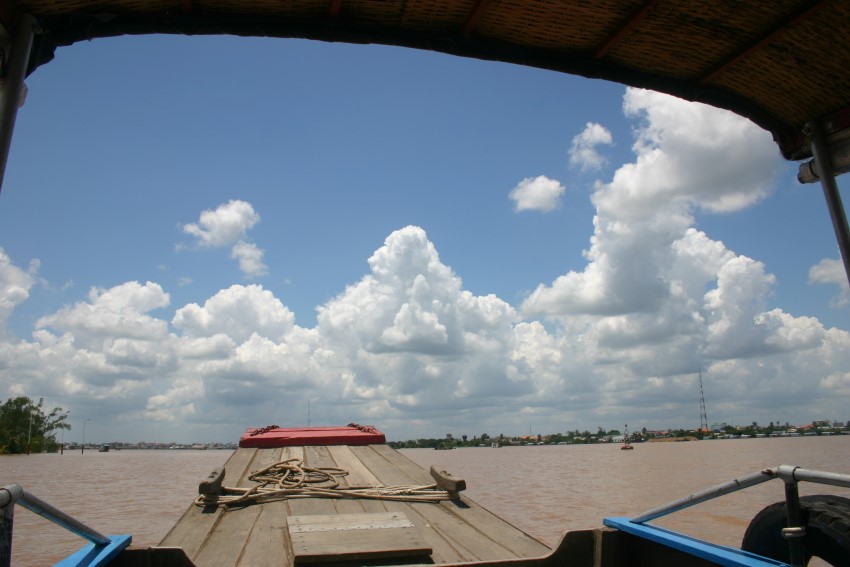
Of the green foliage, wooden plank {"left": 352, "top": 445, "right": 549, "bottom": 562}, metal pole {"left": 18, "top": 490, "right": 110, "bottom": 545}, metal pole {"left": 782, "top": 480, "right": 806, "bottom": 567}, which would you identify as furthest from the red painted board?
the green foliage

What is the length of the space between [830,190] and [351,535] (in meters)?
3.20

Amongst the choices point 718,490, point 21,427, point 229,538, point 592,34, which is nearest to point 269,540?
point 229,538

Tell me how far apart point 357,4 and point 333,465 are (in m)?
5.35

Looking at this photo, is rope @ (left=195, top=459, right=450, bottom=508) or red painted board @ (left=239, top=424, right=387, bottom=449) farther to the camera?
red painted board @ (left=239, top=424, right=387, bottom=449)

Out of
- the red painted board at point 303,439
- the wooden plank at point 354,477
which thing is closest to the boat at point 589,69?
the wooden plank at point 354,477

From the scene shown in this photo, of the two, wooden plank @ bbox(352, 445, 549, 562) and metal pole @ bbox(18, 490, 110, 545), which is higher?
metal pole @ bbox(18, 490, 110, 545)

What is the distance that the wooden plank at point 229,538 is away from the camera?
11.0 ft

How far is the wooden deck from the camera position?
10.9ft

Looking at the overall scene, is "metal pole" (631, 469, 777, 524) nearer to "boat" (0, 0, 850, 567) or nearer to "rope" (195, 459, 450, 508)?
"boat" (0, 0, 850, 567)

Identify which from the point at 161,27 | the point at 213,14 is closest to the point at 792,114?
the point at 213,14

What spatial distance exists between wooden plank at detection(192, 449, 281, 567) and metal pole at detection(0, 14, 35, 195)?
2285mm

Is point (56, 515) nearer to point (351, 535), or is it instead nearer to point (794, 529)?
point (351, 535)

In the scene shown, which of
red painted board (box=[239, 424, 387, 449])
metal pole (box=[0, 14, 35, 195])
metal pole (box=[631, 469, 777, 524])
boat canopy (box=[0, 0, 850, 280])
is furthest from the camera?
red painted board (box=[239, 424, 387, 449])

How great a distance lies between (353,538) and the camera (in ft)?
11.5
